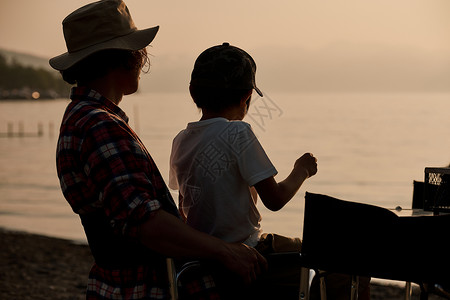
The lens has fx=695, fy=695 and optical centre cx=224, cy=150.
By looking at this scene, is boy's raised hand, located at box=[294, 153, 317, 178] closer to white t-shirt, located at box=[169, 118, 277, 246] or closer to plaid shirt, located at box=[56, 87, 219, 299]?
white t-shirt, located at box=[169, 118, 277, 246]

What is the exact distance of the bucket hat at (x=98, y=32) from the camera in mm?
2531

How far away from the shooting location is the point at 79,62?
2.54 m

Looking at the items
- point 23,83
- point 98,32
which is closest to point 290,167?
point 98,32

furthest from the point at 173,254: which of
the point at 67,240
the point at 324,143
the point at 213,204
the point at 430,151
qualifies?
the point at 324,143

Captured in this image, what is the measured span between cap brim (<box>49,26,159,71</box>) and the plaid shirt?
0.11 metres

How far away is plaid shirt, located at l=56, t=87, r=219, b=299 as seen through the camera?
7.43ft

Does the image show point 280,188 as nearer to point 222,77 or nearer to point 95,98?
point 222,77

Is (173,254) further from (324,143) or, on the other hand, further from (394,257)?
(324,143)

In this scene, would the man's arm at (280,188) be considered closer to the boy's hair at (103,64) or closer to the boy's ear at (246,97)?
the boy's ear at (246,97)

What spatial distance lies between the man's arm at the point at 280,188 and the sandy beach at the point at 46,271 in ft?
17.7

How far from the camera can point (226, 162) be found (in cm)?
273

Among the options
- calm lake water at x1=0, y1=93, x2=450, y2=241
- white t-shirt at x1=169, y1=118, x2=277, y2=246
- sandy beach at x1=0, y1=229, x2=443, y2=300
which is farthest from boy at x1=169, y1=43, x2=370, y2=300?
sandy beach at x1=0, y1=229, x2=443, y2=300

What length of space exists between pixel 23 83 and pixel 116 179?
184m

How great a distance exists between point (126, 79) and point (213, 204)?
1.98 feet
